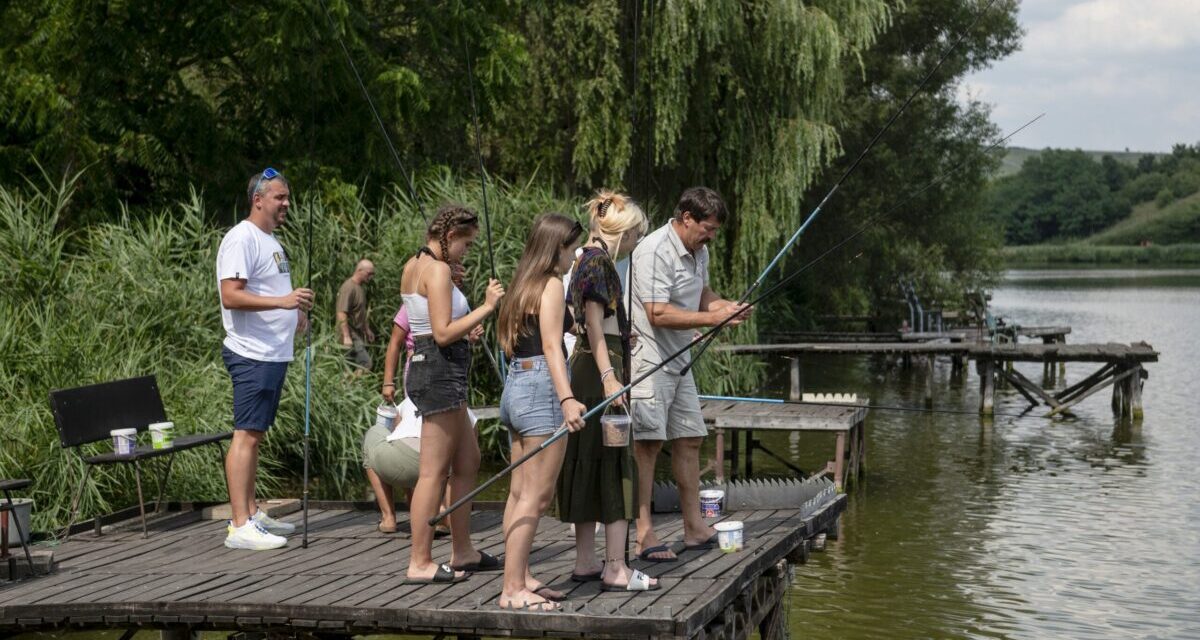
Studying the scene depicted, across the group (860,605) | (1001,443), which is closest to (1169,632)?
(860,605)

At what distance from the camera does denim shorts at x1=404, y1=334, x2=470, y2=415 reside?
19.9 ft

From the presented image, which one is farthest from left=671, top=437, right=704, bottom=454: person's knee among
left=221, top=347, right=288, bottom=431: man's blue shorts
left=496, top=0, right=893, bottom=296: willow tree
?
left=496, top=0, right=893, bottom=296: willow tree

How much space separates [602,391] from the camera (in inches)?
229

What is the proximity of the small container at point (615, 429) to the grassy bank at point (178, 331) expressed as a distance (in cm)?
538

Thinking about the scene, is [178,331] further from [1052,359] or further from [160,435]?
[1052,359]

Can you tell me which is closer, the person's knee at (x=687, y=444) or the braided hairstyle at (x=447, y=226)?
the braided hairstyle at (x=447, y=226)

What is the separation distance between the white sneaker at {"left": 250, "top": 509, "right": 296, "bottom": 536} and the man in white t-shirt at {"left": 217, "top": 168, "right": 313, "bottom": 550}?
146mm

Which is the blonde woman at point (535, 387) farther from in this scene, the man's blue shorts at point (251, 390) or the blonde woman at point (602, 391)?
the man's blue shorts at point (251, 390)

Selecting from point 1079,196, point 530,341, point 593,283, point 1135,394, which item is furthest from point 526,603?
point 1079,196

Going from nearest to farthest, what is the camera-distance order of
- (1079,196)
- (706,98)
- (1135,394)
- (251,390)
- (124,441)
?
(251,390) < (124,441) < (706,98) < (1135,394) < (1079,196)

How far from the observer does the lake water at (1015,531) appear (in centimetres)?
981

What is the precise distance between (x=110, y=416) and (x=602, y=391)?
10.7 feet

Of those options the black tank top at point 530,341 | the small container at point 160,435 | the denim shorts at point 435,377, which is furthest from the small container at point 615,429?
the small container at point 160,435

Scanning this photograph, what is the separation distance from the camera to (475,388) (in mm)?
15062
